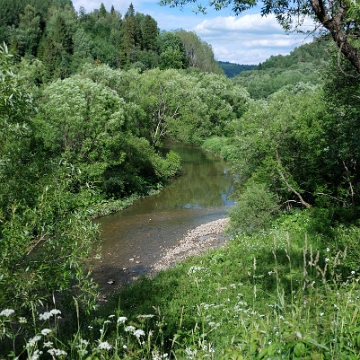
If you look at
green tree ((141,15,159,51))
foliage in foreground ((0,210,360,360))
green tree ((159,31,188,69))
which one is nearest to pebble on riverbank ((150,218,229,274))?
foliage in foreground ((0,210,360,360))

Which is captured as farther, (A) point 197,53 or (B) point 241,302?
(A) point 197,53

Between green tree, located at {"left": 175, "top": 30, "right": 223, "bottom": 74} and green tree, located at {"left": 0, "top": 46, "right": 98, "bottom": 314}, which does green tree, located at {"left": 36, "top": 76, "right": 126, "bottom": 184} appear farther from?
green tree, located at {"left": 175, "top": 30, "right": 223, "bottom": 74}

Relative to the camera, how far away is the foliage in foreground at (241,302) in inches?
121

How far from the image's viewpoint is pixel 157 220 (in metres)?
25.2

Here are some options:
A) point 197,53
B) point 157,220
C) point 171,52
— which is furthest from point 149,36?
point 157,220

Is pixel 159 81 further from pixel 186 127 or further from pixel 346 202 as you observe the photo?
pixel 346 202

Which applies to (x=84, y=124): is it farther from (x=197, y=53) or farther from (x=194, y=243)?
(x=197, y=53)

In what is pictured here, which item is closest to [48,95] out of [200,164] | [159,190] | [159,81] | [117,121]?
[117,121]

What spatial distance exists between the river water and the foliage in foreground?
9.71ft

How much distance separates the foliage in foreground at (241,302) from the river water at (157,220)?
296 cm

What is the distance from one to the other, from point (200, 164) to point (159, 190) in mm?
10422

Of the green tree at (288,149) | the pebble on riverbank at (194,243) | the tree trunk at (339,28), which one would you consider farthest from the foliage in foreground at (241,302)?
the tree trunk at (339,28)

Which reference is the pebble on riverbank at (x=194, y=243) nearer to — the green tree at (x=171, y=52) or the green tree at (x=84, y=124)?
the green tree at (x=84, y=124)

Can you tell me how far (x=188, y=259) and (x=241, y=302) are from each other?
38.5ft
